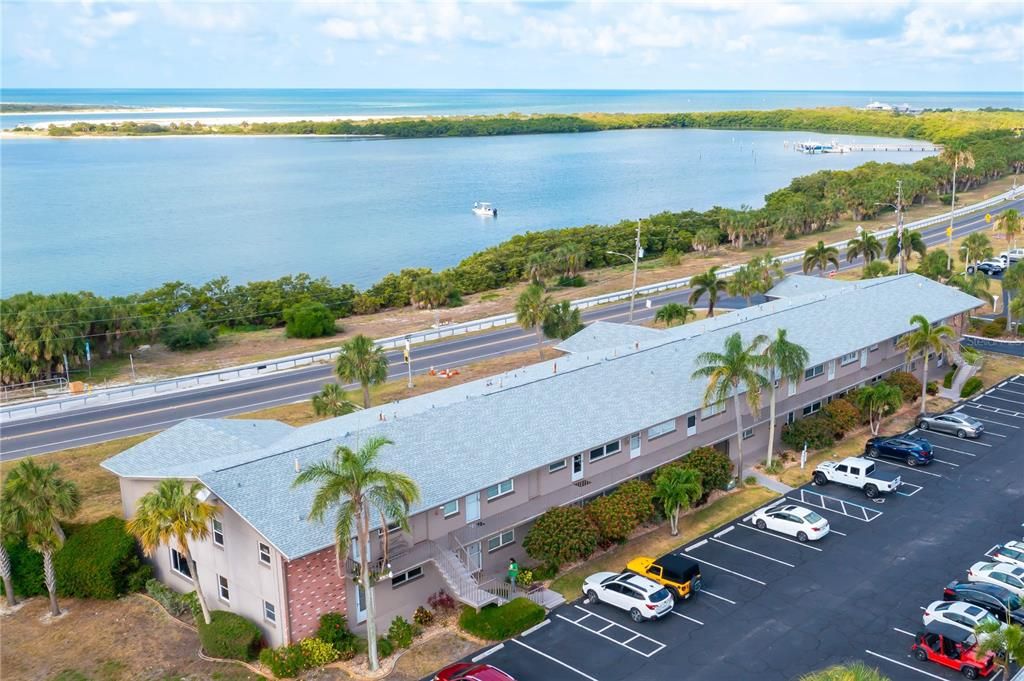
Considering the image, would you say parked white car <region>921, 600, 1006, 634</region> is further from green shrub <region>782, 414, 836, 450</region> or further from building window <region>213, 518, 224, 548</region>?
building window <region>213, 518, 224, 548</region>

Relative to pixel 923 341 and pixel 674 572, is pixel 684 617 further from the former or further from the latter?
pixel 923 341

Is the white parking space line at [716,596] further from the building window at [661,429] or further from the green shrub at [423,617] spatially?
the green shrub at [423,617]

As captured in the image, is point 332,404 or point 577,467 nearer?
point 577,467

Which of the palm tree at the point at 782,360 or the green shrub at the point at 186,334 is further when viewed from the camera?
the green shrub at the point at 186,334

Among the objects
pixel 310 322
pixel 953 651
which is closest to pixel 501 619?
pixel 953 651

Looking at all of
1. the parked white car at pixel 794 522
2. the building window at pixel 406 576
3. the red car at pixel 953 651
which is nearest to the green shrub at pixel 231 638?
the building window at pixel 406 576

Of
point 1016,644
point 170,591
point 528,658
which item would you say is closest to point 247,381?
point 170,591

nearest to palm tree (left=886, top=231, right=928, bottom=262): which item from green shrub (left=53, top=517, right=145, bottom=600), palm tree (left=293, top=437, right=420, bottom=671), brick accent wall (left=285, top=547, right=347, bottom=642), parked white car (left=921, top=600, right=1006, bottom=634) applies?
parked white car (left=921, top=600, right=1006, bottom=634)
